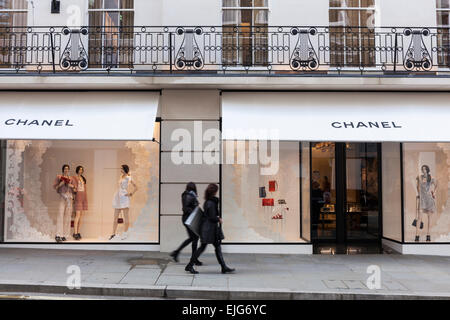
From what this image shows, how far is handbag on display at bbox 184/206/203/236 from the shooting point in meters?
7.99

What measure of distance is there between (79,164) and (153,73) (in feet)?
10.7

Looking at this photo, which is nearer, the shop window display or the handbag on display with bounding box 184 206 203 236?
the handbag on display with bounding box 184 206 203 236

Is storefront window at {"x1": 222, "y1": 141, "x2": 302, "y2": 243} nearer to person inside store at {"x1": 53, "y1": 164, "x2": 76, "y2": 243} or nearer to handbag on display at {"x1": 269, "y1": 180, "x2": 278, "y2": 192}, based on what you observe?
handbag on display at {"x1": 269, "y1": 180, "x2": 278, "y2": 192}

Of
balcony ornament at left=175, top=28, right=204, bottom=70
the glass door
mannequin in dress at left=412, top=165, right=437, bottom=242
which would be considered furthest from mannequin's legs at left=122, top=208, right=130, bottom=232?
mannequin in dress at left=412, top=165, right=437, bottom=242

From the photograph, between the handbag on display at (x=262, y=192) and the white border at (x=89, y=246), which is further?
the handbag on display at (x=262, y=192)

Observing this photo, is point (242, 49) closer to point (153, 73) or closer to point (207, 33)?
point (207, 33)

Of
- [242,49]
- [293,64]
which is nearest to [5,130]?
[242,49]

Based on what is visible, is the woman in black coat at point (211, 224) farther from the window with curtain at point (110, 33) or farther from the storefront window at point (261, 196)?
the window with curtain at point (110, 33)

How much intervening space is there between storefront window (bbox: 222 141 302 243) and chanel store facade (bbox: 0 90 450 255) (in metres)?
0.03

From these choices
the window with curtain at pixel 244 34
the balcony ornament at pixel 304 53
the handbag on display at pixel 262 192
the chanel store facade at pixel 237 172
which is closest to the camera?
the chanel store facade at pixel 237 172

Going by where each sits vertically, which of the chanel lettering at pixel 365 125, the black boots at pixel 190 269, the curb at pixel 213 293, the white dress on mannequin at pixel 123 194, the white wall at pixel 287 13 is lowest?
the curb at pixel 213 293

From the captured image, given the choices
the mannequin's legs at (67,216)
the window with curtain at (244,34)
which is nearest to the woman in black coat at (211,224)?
the window with curtain at (244,34)

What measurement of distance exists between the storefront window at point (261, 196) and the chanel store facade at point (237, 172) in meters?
0.03

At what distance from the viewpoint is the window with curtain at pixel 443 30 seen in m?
10.6
